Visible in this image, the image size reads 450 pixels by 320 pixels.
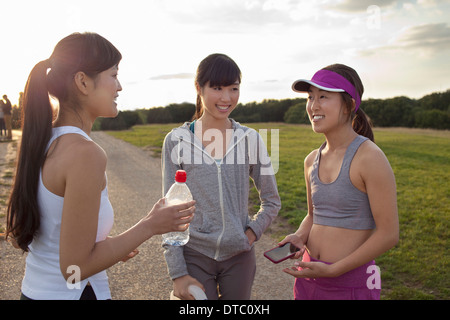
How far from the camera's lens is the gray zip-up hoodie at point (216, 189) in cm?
234

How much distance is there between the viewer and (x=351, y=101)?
2359mm

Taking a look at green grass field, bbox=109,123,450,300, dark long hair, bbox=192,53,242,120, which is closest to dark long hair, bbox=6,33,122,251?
dark long hair, bbox=192,53,242,120

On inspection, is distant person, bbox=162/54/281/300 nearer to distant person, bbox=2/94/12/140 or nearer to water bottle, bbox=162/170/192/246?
water bottle, bbox=162/170/192/246

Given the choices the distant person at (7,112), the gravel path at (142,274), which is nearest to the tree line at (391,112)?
the distant person at (7,112)

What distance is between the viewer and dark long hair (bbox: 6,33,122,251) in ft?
5.58

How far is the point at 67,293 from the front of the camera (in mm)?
1776

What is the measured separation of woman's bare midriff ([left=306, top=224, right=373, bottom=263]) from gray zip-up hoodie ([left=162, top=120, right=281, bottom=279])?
1.19 ft

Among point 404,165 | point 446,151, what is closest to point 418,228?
point 404,165

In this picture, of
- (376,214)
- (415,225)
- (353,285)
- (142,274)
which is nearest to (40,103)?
(376,214)

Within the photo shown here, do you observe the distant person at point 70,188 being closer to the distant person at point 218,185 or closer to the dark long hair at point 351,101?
the distant person at point 218,185

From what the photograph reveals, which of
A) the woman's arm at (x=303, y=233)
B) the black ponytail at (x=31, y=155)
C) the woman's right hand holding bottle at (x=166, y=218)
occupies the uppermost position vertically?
the black ponytail at (x=31, y=155)

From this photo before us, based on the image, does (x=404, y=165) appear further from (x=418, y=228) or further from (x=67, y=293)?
(x=67, y=293)
